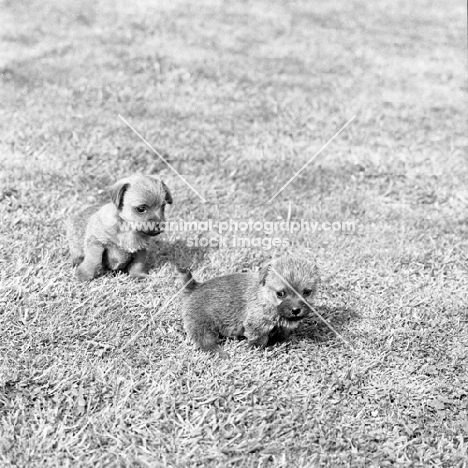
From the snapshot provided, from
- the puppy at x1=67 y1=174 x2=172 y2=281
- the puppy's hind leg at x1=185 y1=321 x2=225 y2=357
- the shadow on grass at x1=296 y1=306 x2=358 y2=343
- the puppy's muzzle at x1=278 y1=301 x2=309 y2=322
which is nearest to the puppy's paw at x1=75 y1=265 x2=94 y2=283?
the puppy at x1=67 y1=174 x2=172 y2=281

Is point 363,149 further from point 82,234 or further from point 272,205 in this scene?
point 82,234

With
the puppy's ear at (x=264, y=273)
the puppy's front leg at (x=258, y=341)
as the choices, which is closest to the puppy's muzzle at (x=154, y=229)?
the puppy's ear at (x=264, y=273)

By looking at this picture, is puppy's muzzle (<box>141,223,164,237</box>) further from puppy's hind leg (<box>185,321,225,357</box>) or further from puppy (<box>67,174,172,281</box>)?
puppy's hind leg (<box>185,321,225,357</box>)

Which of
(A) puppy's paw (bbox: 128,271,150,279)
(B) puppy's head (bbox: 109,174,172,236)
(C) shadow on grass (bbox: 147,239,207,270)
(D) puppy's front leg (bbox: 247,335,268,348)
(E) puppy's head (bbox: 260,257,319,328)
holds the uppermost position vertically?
(B) puppy's head (bbox: 109,174,172,236)

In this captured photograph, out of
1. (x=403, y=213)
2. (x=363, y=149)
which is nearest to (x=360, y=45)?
(x=363, y=149)

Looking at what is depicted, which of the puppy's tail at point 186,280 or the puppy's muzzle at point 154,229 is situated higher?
the puppy's muzzle at point 154,229

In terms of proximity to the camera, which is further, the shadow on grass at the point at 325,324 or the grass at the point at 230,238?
the shadow on grass at the point at 325,324

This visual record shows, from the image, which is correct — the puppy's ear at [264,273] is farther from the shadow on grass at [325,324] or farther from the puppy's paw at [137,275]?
the puppy's paw at [137,275]
